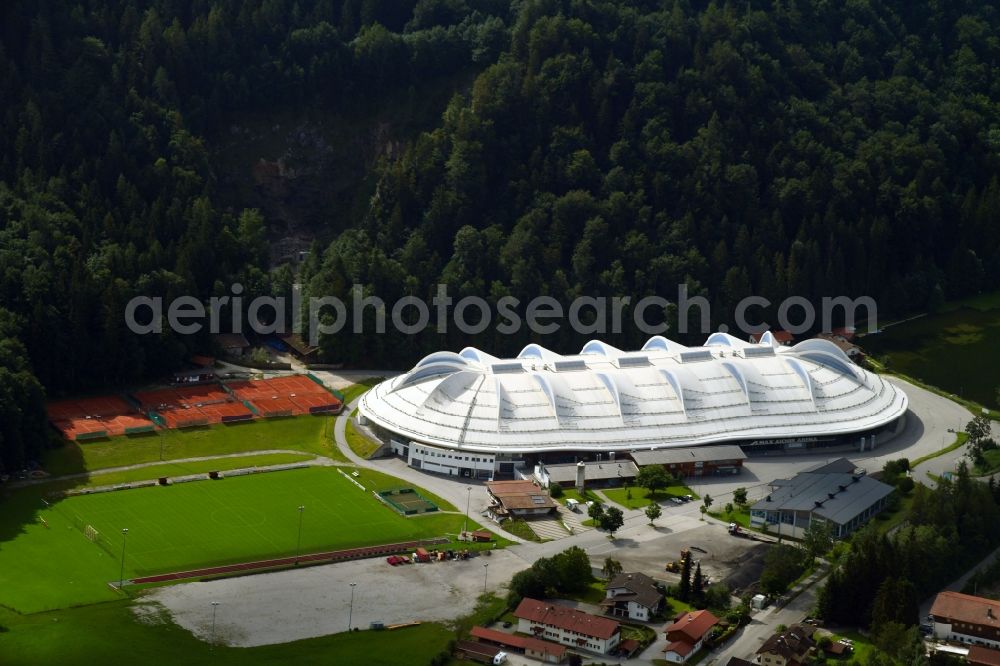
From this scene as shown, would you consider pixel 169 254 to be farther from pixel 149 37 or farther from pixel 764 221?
pixel 764 221

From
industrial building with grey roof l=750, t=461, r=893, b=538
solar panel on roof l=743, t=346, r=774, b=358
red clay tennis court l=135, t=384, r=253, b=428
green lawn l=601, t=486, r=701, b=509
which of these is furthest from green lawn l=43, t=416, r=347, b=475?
solar panel on roof l=743, t=346, r=774, b=358

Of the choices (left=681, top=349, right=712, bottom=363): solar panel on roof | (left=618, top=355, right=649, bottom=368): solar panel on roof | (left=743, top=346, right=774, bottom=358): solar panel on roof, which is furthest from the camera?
(left=743, top=346, right=774, bottom=358): solar panel on roof

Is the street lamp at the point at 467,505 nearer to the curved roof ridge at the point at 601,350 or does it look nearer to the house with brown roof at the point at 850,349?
the curved roof ridge at the point at 601,350


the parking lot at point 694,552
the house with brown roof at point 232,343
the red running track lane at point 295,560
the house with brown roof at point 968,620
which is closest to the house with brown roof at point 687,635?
the parking lot at point 694,552

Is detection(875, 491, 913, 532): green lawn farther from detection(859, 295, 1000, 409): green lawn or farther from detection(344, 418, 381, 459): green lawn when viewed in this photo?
detection(344, 418, 381, 459): green lawn

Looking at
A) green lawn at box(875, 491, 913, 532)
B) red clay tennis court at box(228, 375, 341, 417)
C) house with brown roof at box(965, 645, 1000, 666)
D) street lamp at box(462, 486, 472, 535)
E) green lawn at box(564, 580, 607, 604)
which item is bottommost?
street lamp at box(462, 486, 472, 535)

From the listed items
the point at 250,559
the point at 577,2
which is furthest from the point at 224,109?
the point at 250,559

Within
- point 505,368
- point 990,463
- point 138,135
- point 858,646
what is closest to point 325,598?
point 858,646
